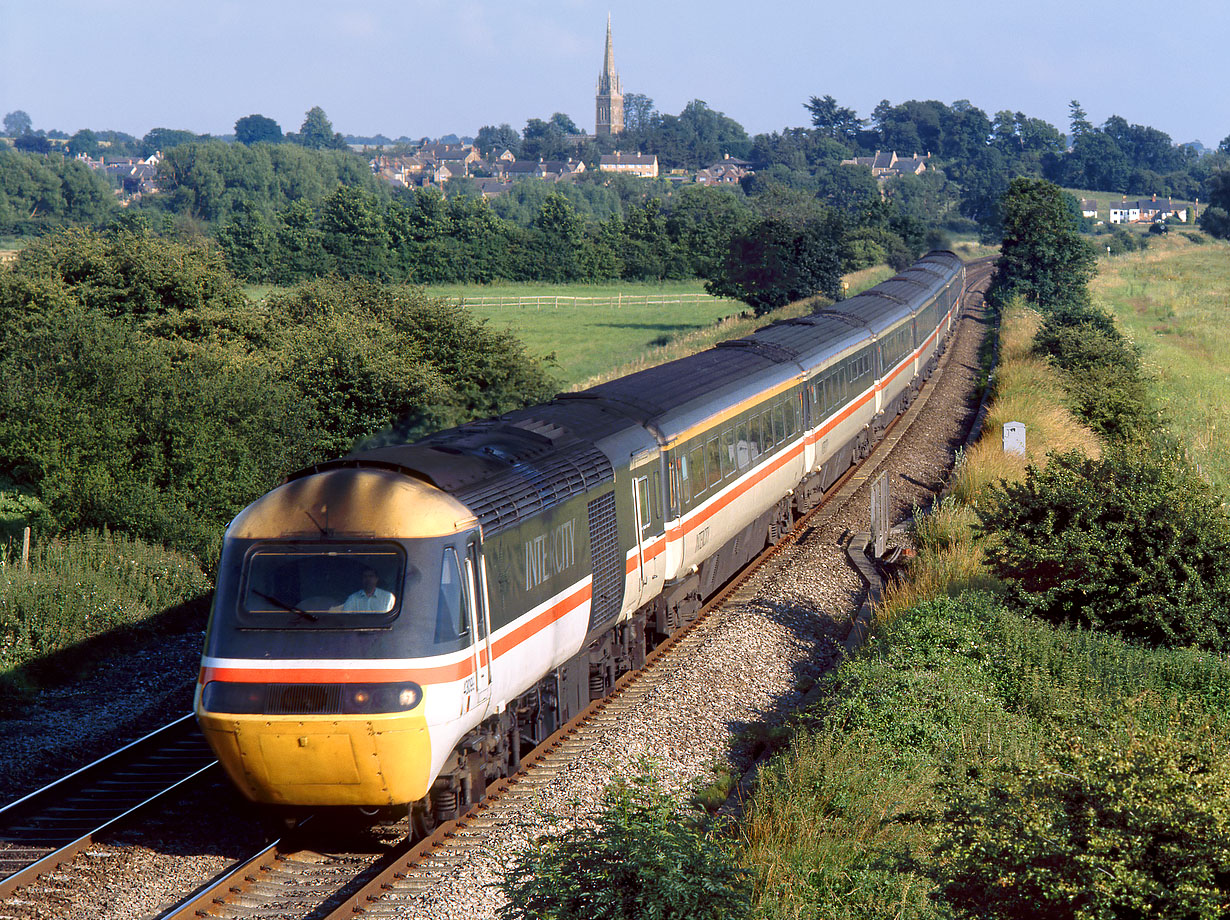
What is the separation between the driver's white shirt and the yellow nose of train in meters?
0.76

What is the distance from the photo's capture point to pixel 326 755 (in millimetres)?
8406

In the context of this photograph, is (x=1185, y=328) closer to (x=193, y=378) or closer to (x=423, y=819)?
(x=193, y=378)

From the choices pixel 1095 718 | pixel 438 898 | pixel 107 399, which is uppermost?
pixel 107 399

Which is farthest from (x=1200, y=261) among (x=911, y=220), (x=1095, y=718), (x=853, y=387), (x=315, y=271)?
(x=1095, y=718)

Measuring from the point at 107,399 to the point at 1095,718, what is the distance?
55.6 ft

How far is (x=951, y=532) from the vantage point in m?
17.5

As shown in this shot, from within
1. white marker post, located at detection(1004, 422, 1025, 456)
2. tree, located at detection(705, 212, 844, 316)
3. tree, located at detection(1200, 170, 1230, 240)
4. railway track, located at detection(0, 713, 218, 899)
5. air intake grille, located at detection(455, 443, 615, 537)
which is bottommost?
railway track, located at detection(0, 713, 218, 899)

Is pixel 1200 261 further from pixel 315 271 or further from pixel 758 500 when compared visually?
pixel 758 500

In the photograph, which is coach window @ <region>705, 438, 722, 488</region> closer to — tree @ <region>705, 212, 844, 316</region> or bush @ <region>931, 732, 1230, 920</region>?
bush @ <region>931, 732, 1230, 920</region>

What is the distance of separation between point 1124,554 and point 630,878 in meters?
8.90

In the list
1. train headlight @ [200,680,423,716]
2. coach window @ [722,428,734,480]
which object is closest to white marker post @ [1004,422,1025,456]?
coach window @ [722,428,734,480]

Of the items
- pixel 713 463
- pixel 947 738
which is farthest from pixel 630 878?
pixel 713 463

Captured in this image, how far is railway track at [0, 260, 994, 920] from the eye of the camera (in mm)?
8484

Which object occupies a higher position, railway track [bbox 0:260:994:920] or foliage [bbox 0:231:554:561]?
foliage [bbox 0:231:554:561]
